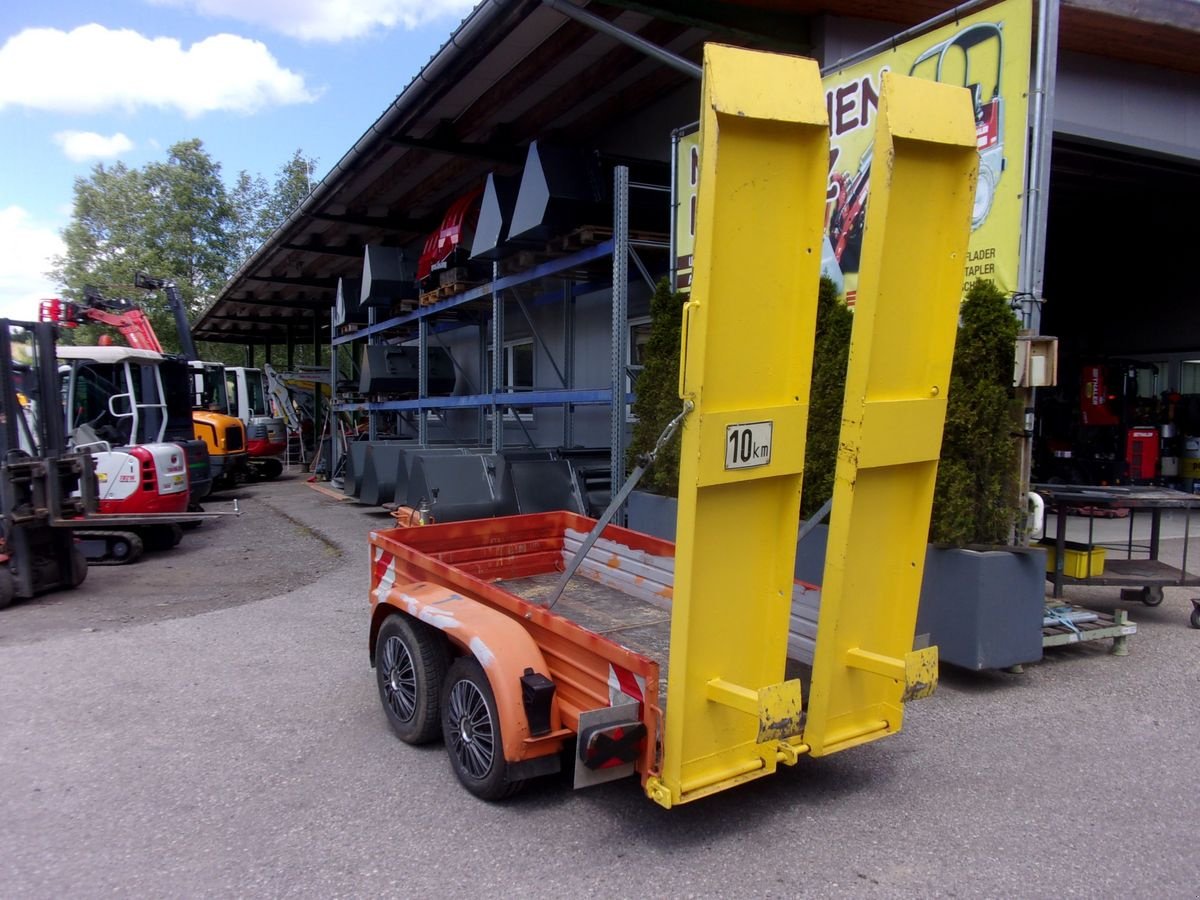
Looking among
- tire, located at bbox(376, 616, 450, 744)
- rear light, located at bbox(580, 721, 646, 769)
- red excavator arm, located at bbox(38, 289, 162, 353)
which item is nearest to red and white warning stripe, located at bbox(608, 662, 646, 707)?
rear light, located at bbox(580, 721, 646, 769)

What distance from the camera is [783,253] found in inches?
125

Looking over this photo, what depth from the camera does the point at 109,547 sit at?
1020cm

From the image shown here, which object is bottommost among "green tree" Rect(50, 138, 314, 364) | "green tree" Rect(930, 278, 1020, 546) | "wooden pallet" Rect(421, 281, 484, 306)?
"green tree" Rect(930, 278, 1020, 546)

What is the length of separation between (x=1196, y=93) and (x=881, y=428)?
30.8 ft

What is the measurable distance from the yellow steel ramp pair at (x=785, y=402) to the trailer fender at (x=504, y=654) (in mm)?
621

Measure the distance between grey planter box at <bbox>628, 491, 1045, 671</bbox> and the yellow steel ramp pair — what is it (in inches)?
70.8

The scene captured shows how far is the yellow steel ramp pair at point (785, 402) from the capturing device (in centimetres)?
299

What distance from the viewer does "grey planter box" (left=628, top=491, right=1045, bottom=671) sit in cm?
519

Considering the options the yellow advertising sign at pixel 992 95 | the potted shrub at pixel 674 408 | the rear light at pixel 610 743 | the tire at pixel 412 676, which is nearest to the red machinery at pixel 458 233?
the potted shrub at pixel 674 408

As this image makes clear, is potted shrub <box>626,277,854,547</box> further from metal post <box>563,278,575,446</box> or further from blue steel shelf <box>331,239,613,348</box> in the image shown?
metal post <box>563,278,575,446</box>

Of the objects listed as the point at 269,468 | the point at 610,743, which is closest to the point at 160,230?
the point at 269,468

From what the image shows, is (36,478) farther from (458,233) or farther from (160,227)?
(160,227)

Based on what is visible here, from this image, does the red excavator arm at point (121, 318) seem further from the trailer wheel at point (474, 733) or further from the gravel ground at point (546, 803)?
the trailer wheel at point (474, 733)

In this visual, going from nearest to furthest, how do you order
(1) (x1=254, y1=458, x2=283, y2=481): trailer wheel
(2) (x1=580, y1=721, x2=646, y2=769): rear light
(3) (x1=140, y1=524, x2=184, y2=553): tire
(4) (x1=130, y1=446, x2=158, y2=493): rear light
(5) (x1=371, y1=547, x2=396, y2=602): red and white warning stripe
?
(2) (x1=580, y1=721, x2=646, y2=769): rear light
(5) (x1=371, y1=547, x2=396, y2=602): red and white warning stripe
(4) (x1=130, y1=446, x2=158, y2=493): rear light
(3) (x1=140, y1=524, x2=184, y2=553): tire
(1) (x1=254, y1=458, x2=283, y2=481): trailer wheel
